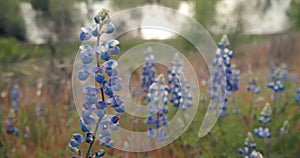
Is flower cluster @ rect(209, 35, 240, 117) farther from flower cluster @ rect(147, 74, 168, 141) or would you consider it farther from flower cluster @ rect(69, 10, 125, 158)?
flower cluster @ rect(69, 10, 125, 158)

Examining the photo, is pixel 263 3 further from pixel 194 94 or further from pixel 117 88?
pixel 117 88

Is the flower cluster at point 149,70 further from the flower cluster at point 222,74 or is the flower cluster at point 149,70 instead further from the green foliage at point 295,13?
the green foliage at point 295,13

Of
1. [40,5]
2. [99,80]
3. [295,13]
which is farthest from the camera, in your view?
[295,13]

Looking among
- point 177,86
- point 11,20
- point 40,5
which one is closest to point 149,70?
point 177,86

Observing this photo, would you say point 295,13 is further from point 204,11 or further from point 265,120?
point 265,120

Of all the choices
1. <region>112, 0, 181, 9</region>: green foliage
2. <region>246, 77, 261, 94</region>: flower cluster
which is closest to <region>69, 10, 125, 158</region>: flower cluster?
<region>246, 77, 261, 94</region>: flower cluster

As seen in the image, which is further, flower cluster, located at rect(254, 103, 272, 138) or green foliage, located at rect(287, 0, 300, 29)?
green foliage, located at rect(287, 0, 300, 29)

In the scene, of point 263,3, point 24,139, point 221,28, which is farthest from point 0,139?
point 263,3
